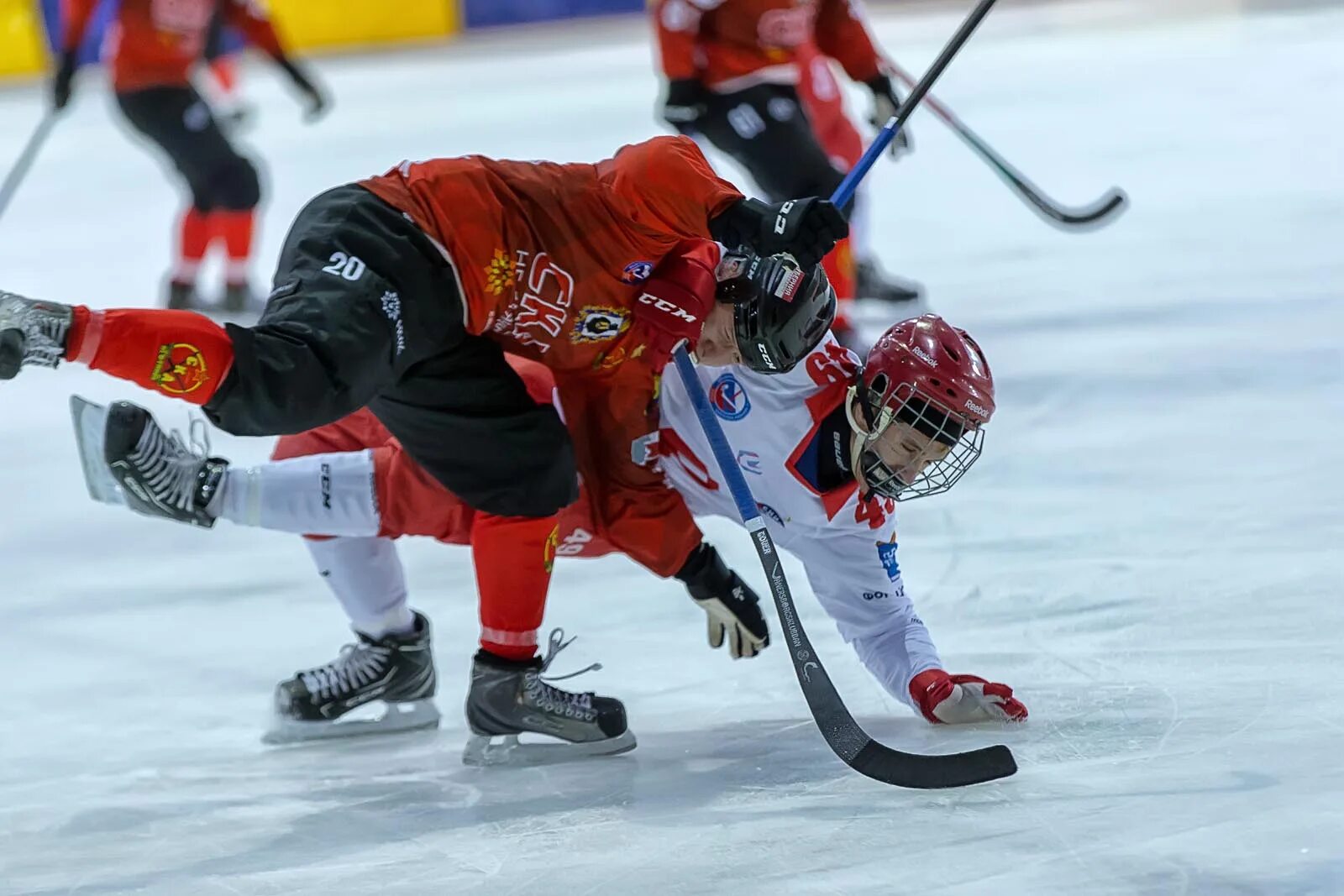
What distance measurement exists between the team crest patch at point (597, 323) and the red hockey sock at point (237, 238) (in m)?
3.62

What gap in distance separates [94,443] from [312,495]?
0.41 metres

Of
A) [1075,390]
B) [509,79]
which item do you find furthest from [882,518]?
[509,79]

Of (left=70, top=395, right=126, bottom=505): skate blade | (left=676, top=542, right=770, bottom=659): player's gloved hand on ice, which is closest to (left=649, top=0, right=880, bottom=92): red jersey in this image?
(left=676, top=542, right=770, bottom=659): player's gloved hand on ice

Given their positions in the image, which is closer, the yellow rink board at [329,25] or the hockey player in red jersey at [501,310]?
the hockey player in red jersey at [501,310]

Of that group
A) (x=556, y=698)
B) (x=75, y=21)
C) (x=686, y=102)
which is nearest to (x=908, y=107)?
(x=556, y=698)

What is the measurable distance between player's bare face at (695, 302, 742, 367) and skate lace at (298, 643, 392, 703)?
70cm

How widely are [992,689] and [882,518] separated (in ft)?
0.94

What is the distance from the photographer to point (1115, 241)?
18.0ft

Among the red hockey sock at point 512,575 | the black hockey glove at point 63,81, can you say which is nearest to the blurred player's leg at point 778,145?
the red hockey sock at point 512,575

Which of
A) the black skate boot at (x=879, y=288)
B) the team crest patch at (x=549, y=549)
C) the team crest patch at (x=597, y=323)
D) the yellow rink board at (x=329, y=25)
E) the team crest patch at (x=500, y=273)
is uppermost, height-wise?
the team crest patch at (x=500, y=273)

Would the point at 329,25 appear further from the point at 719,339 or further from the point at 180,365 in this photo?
the point at 180,365

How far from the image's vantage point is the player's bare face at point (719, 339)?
7.72 ft

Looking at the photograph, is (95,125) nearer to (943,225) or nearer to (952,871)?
(943,225)

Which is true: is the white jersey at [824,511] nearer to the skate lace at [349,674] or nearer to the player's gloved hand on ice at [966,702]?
the player's gloved hand on ice at [966,702]
